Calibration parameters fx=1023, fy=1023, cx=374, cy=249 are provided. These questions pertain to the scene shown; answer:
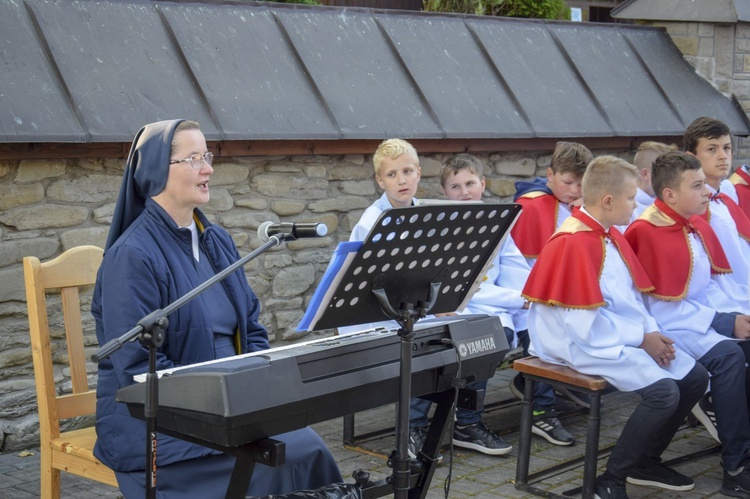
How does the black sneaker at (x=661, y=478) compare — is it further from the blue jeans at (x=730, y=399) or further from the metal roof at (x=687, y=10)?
the metal roof at (x=687, y=10)

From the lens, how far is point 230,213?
593 cm

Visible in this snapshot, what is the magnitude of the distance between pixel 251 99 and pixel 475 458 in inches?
95.5

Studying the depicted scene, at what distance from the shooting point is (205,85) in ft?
19.4

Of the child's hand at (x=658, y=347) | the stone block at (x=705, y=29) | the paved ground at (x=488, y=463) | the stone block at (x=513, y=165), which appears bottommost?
the paved ground at (x=488, y=463)

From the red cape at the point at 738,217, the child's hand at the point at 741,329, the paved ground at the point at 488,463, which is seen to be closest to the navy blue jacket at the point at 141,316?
the paved ground at the point at 488,463

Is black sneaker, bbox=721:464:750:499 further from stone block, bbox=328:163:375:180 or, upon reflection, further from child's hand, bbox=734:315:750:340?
stone block, bbox=328:163:375:180

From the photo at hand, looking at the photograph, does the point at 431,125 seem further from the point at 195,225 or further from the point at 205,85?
the point at 195,225

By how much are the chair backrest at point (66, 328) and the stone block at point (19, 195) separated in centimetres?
128

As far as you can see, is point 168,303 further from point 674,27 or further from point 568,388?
point 674,27

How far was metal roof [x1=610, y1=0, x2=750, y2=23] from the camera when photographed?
8.16m

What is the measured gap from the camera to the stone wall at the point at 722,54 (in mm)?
8336

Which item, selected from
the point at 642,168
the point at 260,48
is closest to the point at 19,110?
the point at 260,48

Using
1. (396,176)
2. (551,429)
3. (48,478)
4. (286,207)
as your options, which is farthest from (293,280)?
(48,478)

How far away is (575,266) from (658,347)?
53cm
